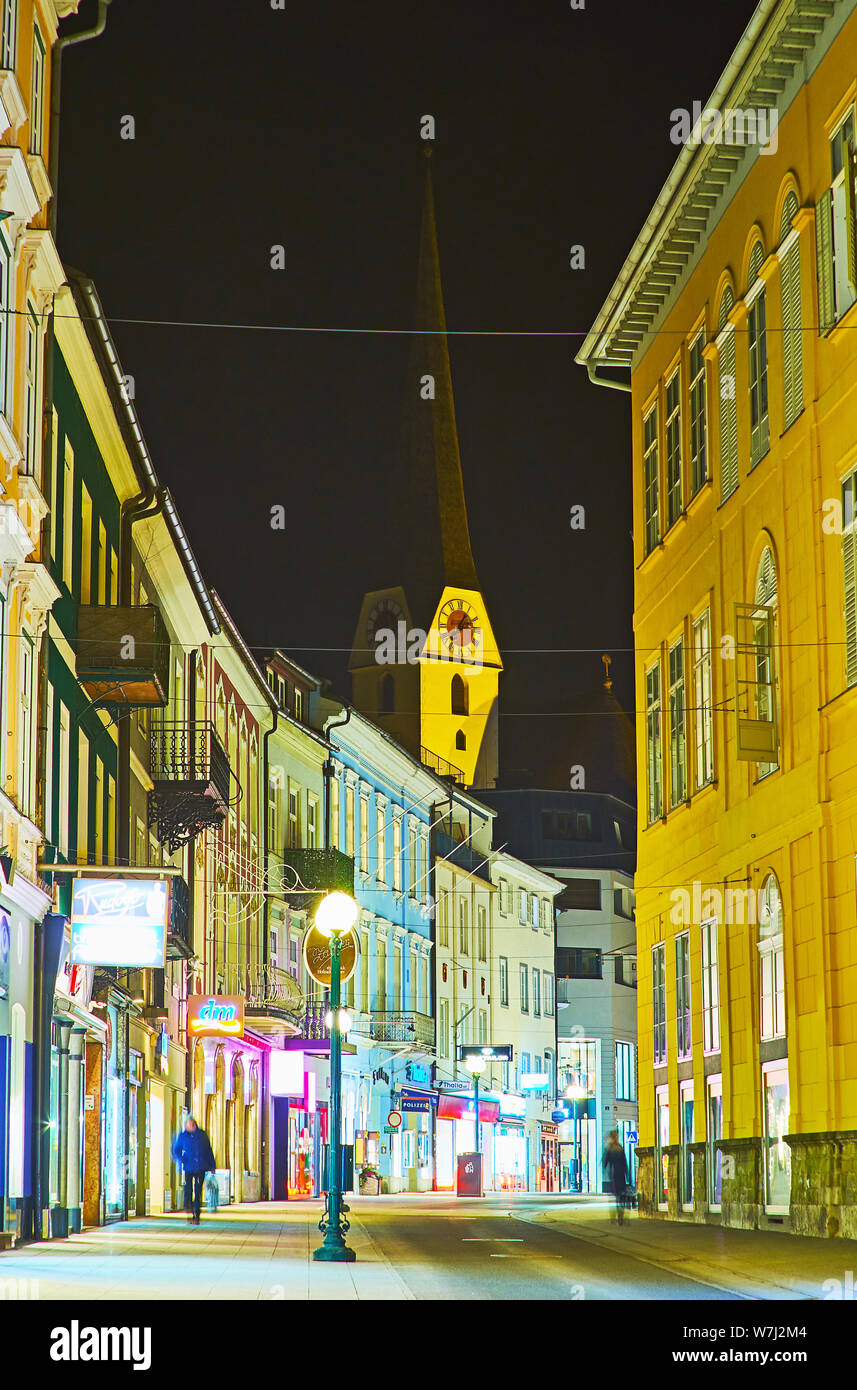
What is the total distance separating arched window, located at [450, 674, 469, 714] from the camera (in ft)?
386

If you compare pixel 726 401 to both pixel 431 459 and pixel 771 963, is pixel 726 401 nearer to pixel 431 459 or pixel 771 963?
pixel 771 963

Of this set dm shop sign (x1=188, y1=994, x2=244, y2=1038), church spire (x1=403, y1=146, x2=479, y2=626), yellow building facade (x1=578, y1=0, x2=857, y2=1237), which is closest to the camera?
yellow building facade (x1=578, y1=0, x2=857, y2=1237)

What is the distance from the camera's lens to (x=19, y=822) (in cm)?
2245

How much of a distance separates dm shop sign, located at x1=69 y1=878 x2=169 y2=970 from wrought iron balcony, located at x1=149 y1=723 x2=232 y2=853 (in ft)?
35.1

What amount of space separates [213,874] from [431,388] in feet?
231

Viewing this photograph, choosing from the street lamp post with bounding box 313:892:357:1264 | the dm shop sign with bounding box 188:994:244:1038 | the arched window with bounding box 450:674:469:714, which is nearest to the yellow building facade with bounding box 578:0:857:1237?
the street lamp post with bounding box 313:892:357:1264

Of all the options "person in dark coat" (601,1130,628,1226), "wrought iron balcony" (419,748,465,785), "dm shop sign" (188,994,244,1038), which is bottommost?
"person in dark coat" (601,1130,628,1226)

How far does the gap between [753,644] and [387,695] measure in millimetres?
89644

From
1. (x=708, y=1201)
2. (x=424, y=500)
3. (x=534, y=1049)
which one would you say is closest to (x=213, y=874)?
(x=708, y=1201)

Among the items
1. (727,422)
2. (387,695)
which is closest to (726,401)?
(727,422)

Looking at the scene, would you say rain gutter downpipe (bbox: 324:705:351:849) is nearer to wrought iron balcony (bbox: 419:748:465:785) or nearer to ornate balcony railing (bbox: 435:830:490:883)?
ornate balcony railing (bbox: 435:830:490:883)

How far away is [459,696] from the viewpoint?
118 meters

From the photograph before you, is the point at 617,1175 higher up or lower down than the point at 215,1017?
lower down
